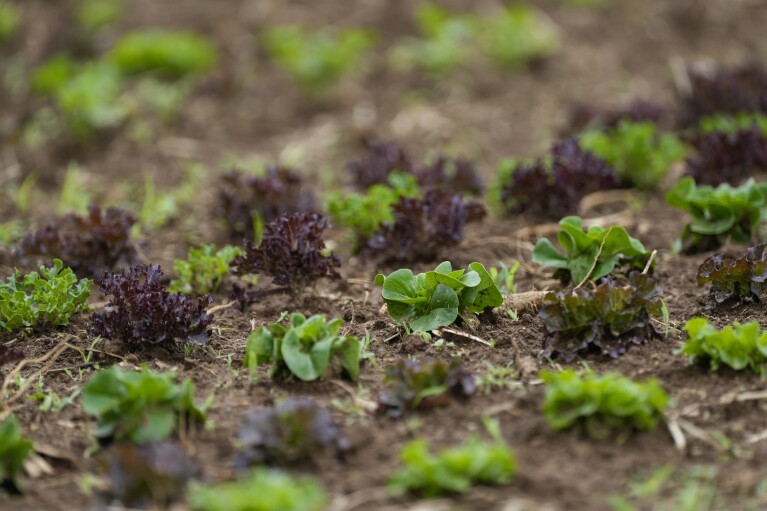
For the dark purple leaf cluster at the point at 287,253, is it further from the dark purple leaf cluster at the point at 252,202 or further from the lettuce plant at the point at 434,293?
the dark purple leaf cluster at the point at 252,202

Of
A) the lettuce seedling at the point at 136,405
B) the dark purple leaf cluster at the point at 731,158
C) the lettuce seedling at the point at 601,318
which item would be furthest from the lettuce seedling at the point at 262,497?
the dark purple leaf cluster at the point at 731,158

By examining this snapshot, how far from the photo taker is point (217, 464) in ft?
10.6

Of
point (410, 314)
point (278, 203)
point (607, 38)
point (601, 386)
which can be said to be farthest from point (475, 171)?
point (607, 38)

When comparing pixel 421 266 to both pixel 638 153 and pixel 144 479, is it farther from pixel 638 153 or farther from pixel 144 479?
pixel 144 479

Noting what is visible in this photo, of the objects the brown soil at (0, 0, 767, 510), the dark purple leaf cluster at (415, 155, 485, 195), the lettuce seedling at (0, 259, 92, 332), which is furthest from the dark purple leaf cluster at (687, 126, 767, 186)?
the lettuce seedling at (0, 259, 92, 332)

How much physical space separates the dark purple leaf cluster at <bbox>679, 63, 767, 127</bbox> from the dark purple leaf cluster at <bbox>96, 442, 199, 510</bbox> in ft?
16.8

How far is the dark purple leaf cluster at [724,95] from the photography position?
22.7 ft

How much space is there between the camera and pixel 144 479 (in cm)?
295

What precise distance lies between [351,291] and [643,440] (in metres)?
1.86

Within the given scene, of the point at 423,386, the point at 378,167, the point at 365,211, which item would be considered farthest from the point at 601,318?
the point at 378,167

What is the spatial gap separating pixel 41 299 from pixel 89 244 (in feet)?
2.75

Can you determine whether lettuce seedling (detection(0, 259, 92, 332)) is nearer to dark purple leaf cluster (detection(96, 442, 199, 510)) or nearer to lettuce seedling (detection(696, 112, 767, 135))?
dark purple leaf cluster (detection(96, 442, 199, 510))

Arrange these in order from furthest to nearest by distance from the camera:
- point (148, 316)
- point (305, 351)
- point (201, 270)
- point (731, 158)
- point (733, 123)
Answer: point (733, 123), point (731, 158), point (201, 270), point (148, 316), point (305, 351)

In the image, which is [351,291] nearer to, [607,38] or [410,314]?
[410,314]
